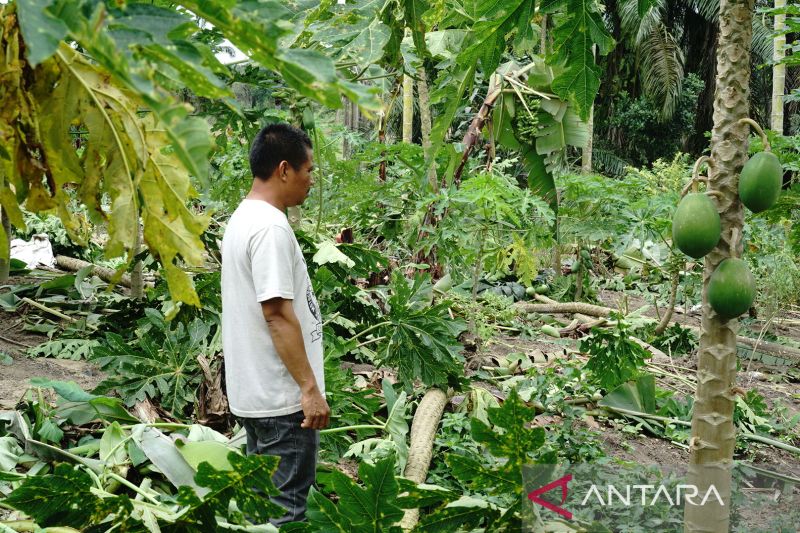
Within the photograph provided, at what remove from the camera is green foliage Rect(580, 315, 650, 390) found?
456 centimetres

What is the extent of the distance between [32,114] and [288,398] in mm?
1551

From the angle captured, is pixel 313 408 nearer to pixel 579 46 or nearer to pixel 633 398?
pixel 579 46

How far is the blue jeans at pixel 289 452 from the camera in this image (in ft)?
8.91

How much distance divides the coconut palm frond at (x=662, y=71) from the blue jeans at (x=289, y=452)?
65.3 feet

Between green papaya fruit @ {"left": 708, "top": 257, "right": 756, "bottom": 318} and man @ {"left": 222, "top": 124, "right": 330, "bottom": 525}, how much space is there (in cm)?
135

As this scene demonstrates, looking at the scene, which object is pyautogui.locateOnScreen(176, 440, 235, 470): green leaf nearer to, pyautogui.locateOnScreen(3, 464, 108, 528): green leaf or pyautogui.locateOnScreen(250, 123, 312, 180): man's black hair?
pyautogui.locateOnScreen(3, 464, 108, 528): green leaf

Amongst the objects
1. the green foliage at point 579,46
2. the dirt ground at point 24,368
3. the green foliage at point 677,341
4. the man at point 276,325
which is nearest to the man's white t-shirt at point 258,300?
the man at point 276,325

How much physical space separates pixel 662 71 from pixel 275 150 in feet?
65.7

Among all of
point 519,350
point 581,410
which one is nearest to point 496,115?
point 519,350

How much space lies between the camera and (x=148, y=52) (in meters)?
1.00

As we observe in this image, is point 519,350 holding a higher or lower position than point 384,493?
lower

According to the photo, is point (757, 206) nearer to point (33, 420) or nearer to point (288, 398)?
point (288, 398)

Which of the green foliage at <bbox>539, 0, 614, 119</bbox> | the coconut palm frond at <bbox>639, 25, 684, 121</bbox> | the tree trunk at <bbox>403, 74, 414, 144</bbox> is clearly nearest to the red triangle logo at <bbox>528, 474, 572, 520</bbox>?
the green foliage at <bbox>539, 0, 614, 119</bbox>

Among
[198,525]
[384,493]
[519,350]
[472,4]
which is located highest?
[472,4]
